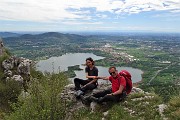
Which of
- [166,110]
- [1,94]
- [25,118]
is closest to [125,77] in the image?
[166,110]

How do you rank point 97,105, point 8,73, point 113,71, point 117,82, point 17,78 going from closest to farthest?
1. point 113,71
2. point 117,82
3. point 97,105
4. point 17,78
5. point 8,73

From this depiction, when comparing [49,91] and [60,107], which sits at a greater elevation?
[49,91]

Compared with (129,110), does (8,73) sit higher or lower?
lower

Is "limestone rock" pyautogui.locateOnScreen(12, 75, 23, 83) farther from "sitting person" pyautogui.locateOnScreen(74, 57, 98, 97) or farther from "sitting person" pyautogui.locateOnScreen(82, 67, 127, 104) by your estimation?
"sitting person" pyautogui.locateOnScreen(82, 67, 127, 104)

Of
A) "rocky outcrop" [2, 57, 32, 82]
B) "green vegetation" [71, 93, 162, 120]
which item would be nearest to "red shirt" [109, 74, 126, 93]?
"green vegetation" [71, 93, 162, 120]

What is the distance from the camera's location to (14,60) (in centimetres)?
5056

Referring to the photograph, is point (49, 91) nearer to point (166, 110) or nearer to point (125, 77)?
point (125, 77)

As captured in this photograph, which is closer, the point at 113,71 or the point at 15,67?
the point at 113,71

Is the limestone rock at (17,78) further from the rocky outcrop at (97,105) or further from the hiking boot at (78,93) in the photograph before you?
the hiking boot at (78,93)

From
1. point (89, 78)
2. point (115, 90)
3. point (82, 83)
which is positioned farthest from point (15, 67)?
point (115, 90)

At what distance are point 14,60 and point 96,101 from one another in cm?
3822

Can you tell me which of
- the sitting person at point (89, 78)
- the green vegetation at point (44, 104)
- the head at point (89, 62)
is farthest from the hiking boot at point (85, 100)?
the head at point (89, 62)

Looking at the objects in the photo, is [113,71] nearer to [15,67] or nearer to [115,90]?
[115,90]

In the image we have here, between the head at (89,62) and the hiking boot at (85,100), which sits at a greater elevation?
the head at (89,62)
